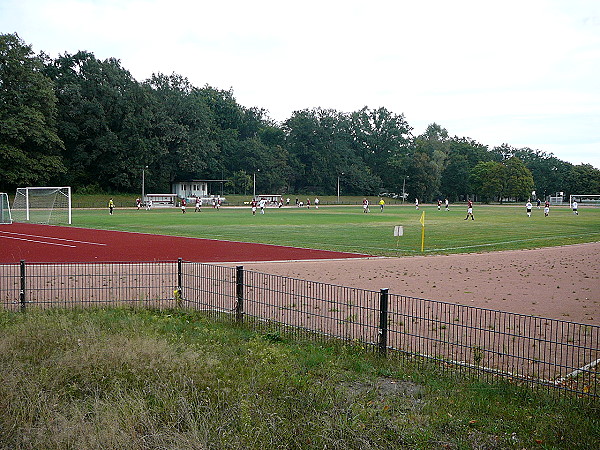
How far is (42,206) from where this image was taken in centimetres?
4531

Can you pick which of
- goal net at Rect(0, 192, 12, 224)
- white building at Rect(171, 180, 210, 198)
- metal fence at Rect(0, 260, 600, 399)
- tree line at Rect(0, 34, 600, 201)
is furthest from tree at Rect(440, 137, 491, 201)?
metal fence at Rect(0, 260, 600, 399)

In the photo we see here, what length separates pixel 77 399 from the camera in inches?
223

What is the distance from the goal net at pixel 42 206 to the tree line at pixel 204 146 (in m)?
37.4

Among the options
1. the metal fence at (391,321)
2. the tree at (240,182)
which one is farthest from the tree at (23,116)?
the metal fence at (391,321)

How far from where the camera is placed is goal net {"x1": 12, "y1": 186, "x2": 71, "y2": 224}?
4353 centimetres

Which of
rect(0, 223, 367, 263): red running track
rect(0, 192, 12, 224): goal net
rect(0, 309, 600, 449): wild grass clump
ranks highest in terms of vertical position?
rect(0, 192, 12, 224): goal net

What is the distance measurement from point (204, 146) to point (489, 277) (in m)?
95.6

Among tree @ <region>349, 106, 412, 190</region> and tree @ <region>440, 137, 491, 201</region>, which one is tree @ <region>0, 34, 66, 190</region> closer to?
tree @ <region>349, 106, 412, 190</region>

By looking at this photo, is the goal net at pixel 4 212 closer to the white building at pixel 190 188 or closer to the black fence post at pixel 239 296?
the black fence post at pixel 239 296

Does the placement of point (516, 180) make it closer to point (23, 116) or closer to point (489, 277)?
point (23, 116)

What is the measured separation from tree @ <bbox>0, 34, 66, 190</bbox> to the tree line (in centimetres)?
18

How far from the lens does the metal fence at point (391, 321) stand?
7344 millimetres

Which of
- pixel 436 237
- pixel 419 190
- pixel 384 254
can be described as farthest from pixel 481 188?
pixel 384 254

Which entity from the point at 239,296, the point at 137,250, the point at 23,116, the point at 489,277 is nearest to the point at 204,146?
the point at 23,116
